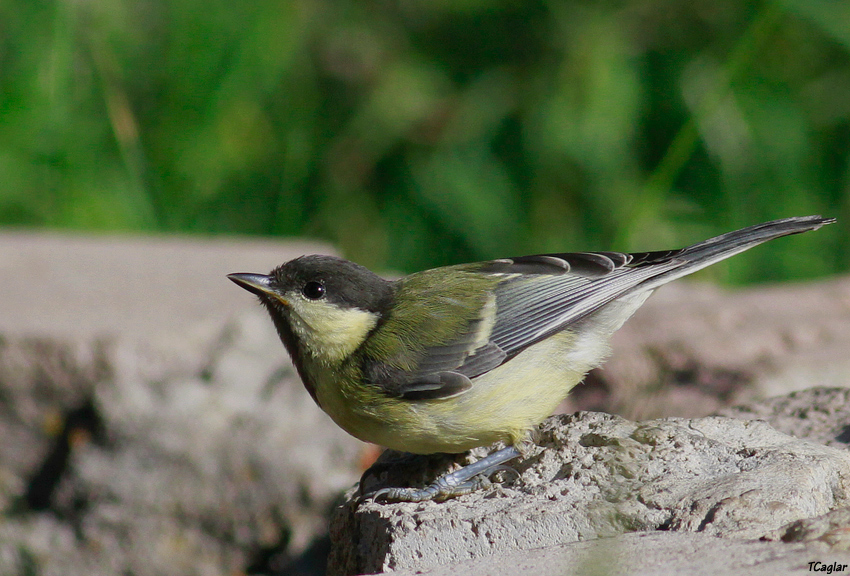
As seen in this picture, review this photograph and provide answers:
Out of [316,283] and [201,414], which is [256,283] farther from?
[201,414]

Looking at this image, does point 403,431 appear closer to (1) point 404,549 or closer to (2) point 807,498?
(1) point 404,549

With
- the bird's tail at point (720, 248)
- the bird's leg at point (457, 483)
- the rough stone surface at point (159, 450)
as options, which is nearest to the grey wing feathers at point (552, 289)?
the bird's tail at point (720, 248)

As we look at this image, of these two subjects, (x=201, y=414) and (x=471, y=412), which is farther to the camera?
(x=201, y=414)

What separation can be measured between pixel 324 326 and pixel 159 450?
111cm

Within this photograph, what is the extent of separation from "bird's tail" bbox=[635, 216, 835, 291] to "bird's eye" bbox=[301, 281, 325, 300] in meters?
1.01

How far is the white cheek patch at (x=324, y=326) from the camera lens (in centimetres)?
304

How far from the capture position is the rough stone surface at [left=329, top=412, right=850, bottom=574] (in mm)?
2203

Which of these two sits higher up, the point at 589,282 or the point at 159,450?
the point at 589,282

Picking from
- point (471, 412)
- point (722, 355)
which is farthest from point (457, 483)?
point (722, 355)

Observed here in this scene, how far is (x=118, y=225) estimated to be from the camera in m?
6.19

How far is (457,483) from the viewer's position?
2.74 meters

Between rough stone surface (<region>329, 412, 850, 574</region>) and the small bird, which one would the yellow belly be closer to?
the small bird

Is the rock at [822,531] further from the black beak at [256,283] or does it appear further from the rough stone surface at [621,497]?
the black beak at [256,283]

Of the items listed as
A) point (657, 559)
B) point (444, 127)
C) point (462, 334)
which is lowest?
point (657, 559)
